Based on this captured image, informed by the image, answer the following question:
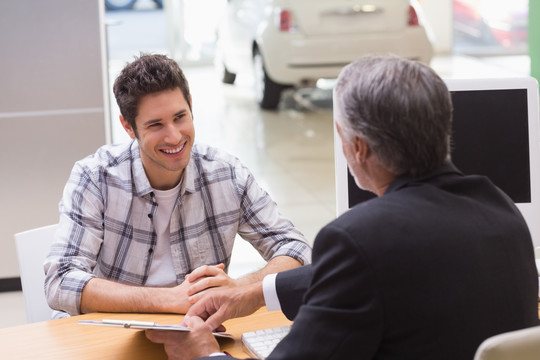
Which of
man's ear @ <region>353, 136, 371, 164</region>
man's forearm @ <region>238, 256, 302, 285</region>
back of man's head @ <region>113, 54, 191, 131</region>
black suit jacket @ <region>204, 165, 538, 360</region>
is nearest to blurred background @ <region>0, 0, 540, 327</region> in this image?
back of man's head @ <region>113, 54, 191, 131</region>

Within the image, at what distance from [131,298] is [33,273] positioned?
20.9 inches

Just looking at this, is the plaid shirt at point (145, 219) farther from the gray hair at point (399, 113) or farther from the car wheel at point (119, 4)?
the car wheel at point (119, 4)

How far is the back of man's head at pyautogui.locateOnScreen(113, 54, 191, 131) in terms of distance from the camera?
93.5 inches

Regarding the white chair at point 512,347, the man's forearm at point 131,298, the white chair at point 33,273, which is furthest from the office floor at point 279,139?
the white chair at point 512,347

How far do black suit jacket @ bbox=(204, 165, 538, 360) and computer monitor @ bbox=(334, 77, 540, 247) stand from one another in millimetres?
748

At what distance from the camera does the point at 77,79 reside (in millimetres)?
4359

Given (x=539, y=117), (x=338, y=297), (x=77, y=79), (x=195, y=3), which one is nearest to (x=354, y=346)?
(x=338, y=297)

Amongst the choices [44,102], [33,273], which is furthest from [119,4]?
[33,273]

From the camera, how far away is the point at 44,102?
4363mm

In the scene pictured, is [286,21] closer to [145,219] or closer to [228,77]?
[228,77]

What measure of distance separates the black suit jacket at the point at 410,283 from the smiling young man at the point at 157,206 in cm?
88

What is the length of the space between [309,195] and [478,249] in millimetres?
4307

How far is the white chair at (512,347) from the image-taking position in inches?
51.5

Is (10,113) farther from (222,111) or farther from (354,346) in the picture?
(222,111)
